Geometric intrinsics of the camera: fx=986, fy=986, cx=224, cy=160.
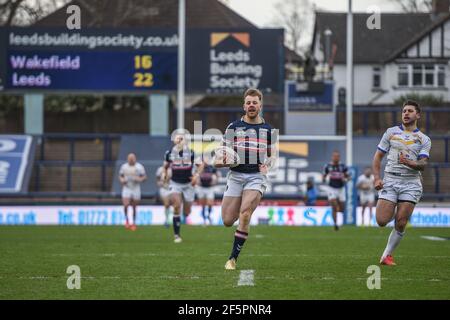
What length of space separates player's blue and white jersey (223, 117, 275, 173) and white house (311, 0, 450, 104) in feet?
67.4

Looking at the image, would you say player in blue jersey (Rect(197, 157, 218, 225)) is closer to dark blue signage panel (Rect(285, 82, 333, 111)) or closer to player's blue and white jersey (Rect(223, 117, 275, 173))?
dark blue signage panel (Rect(285, 82, 333, 111))

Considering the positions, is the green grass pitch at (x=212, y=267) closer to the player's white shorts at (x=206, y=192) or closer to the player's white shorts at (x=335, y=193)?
the player's white shorts at (x=335, y=193)

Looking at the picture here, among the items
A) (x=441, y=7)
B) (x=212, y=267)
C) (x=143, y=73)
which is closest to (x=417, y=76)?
(x=441, y=7)

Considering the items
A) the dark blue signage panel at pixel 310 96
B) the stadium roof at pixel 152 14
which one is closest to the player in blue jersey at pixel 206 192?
the dark blue signage panel at pixel 310 96

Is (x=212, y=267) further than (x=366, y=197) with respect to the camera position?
No

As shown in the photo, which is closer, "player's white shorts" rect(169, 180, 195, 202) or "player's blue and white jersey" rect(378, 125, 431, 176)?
"player's blue and white jersey" rect(378, 125, 431, 176)

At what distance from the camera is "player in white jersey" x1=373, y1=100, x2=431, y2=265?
44.8 ft

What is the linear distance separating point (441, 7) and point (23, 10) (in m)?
18.2

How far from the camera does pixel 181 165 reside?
2086cm

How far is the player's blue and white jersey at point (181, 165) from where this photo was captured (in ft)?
68.5

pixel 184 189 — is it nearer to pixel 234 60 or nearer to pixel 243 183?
pixel 243 183

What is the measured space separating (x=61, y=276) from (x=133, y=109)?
35.1 metres

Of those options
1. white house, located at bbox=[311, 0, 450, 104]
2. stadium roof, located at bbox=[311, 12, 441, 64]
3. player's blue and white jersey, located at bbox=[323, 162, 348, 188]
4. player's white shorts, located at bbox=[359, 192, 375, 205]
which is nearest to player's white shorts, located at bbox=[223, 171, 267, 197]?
player's blue and white jersey, located at bbox=[323, 162, 348, 188]
